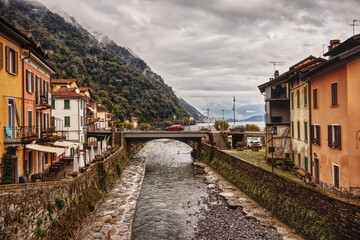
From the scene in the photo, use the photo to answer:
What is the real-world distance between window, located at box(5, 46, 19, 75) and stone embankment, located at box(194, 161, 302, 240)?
18163 mm

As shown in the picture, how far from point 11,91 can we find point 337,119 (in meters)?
23.5

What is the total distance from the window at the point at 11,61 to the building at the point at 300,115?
81.2ft

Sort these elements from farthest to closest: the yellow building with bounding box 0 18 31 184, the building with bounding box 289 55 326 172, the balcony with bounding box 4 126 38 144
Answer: the building with bounding box 289 55 326 172
the balcony with bounding box 4 126 38 144
the yellow building with bounding box 0 18 31 184

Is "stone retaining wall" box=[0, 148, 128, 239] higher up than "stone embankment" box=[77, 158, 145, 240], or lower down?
higher up

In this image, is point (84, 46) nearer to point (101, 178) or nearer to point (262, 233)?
point (101, 178)

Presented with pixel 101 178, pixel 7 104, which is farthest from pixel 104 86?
pixel 7 104

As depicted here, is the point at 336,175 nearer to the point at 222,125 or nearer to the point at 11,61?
the point at 11,61

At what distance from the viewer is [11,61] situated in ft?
58.1

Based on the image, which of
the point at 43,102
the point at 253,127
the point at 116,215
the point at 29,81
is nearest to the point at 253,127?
the point at 253,127

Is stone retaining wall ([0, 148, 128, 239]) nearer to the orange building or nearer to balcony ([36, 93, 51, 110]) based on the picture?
balcony ([36, 93, 51, 110])

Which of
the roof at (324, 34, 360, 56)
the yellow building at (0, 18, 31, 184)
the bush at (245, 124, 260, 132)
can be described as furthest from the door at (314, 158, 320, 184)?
the bush at (245, 124, 260, 132)

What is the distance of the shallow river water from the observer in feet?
67.1

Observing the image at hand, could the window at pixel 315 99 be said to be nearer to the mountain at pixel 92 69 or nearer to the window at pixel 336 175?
the window at pixel 336 175

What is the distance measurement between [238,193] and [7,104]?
2438 centimetres
